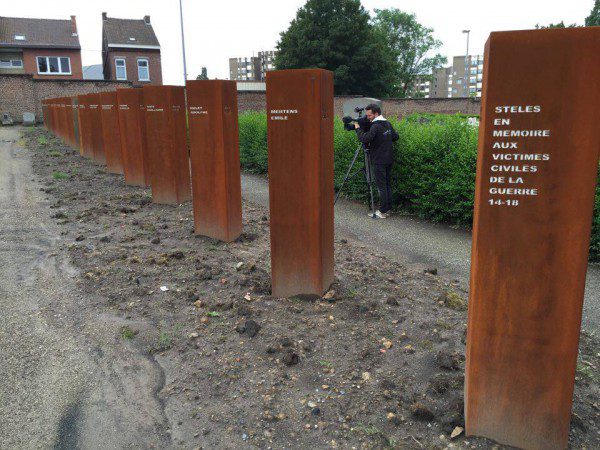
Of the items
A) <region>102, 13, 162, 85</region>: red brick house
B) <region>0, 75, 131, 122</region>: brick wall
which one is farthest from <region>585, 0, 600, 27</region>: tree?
<region>0, 75, 131, 122</region>: brick wall

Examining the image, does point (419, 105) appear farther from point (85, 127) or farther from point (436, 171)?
point (436, 171)

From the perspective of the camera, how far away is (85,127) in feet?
55.4

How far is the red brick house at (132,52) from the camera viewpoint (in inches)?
2194

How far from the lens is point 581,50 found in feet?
8.05

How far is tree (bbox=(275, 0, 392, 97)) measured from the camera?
153 ft

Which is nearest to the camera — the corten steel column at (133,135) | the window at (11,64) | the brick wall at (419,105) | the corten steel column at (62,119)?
the corten steel column at (133,135)

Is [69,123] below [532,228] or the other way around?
the other way around

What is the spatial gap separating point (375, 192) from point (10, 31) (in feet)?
180

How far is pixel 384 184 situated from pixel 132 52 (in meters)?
54.0

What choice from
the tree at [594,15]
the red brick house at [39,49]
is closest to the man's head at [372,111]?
the red brick house at [39,49]

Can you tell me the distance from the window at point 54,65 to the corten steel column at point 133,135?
4702 centimetres

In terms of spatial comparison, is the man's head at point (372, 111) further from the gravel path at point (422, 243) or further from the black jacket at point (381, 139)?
the gravel path at point (422, 243)

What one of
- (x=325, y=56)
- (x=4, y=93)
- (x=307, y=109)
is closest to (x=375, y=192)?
(x=307, y=109)

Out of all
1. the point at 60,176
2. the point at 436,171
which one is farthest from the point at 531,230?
the point at 60,176
